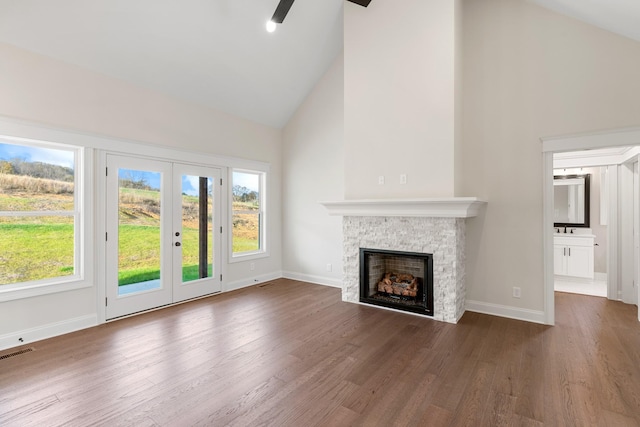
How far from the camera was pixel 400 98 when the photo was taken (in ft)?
13.8

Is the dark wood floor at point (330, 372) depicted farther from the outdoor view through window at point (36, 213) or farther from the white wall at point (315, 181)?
the white wall at point (315, 181)

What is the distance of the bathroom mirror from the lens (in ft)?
19.3

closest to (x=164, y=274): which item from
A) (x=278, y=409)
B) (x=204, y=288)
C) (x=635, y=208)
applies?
A: (x=204, y=288)

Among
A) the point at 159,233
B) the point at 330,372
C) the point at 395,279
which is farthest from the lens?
the point at 395,279

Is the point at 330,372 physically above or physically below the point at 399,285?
below

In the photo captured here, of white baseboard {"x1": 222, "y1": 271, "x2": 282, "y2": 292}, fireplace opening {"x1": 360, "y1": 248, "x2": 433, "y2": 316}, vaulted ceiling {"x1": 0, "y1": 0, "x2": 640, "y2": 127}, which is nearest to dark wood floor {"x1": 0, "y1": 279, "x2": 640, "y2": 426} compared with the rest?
fireplace opening {"x1": 360, "y1": 248, "x2": 433, "y2": 316}

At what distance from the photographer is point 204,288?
16.6ft

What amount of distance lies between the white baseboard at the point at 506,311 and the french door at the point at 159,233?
3889mm

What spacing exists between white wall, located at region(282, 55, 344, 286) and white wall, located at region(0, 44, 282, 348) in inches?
52.4

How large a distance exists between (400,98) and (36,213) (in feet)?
14.7

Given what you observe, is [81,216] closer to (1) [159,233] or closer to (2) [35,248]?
(2) [35,248]

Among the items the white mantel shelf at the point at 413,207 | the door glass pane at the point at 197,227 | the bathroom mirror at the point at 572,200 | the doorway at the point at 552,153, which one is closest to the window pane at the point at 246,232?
the door glass pane at the point at 197,227

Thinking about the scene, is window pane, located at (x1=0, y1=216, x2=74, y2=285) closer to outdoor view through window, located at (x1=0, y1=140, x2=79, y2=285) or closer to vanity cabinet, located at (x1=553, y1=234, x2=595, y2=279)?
outdoor view through window, located at (x1=0, y1=140, x2=79, y2=285)

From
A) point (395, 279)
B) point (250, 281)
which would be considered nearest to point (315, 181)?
point (250, 281)
